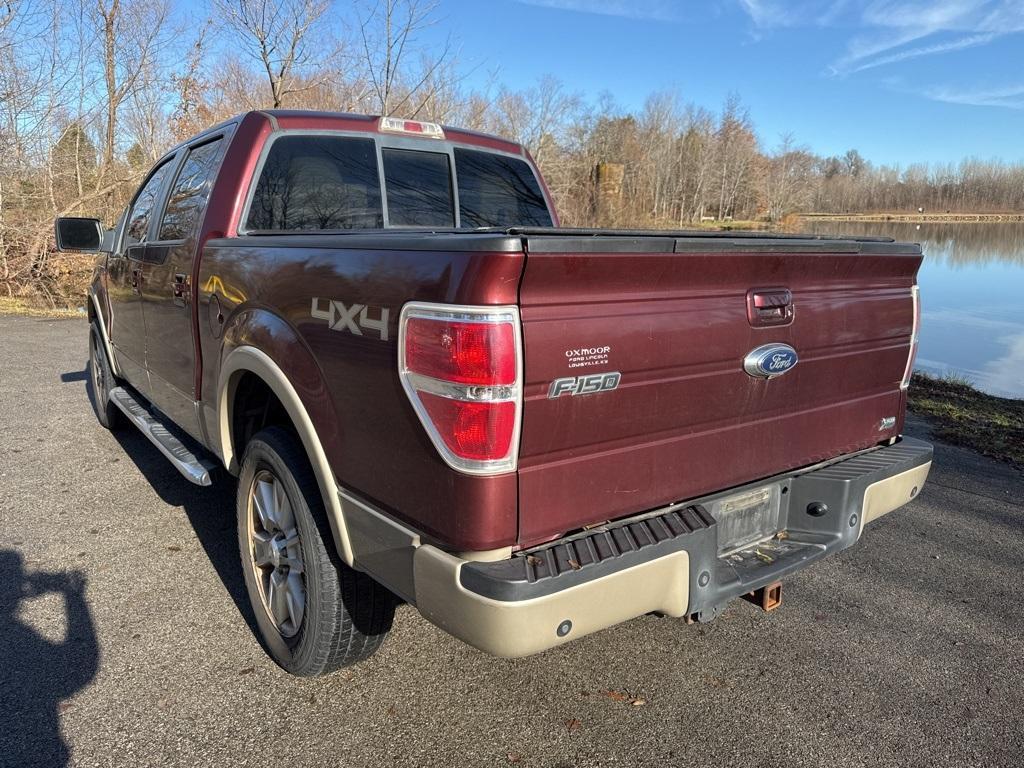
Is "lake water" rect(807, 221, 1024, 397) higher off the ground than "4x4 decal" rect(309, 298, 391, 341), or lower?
lower

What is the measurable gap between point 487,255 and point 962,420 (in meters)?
6.87

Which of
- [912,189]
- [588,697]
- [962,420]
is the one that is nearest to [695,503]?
[588,697]

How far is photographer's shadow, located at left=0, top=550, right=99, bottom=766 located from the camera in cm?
231

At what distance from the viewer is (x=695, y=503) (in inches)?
91.1

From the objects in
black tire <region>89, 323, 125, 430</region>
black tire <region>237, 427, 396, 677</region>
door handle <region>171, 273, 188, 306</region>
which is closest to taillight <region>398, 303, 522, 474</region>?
black tire <region>237, 427, 396, 677</region>

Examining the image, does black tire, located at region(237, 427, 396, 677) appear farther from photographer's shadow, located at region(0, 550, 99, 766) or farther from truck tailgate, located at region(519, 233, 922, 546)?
truck tailgate, located at region(519, 233, 922, 546)

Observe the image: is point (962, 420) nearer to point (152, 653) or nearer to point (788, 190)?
point (152, 653)

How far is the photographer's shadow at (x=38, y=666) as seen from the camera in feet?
7.59

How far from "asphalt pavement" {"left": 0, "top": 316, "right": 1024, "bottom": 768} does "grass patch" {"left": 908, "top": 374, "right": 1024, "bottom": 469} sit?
2.20 metres

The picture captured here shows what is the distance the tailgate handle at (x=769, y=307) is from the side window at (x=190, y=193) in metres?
2.59

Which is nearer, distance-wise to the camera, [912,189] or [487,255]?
[487,255]

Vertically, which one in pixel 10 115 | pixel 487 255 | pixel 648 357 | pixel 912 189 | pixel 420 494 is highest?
pixel 912 189

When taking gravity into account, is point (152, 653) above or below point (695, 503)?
below

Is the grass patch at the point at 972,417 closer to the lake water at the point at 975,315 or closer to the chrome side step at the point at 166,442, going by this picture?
the lake water at the point at 975,315
